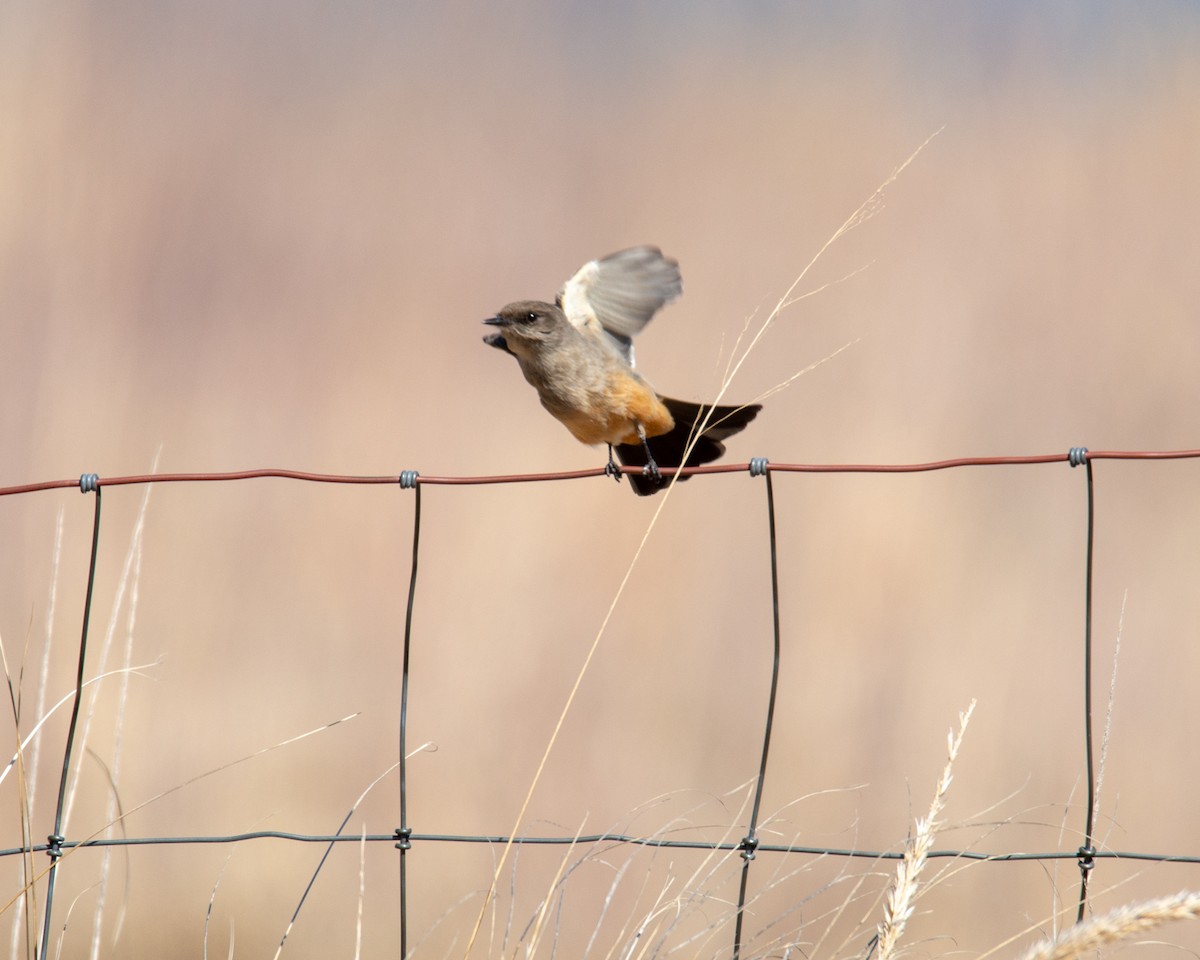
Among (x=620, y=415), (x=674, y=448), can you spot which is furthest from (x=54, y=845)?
(x=674, y=448)

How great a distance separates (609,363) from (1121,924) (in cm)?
224

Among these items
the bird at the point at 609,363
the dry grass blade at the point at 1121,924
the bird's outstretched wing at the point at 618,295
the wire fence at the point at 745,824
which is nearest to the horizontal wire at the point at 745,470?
the wire fence at the point at 745,824

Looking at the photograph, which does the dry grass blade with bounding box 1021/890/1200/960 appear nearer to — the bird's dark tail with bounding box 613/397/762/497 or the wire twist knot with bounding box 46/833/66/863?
the wire twist knot with bounding box 46/833/66/863

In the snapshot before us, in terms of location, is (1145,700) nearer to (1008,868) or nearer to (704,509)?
(1008,868)

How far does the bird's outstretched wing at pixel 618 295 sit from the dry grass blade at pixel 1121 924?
2.32 metres

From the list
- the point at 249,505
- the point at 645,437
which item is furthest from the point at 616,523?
the point at 645,437

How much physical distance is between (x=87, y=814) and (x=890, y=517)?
3.56m

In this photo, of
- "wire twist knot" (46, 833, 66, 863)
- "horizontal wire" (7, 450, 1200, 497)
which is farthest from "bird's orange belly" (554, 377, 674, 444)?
"wire twist knot" (46, 833, 66, 863)

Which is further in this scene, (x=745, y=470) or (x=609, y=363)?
(x=609, y=363)

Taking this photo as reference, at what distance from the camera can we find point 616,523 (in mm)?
6301

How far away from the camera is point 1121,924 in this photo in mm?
1331

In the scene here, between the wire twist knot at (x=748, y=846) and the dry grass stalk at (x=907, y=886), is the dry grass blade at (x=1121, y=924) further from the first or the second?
the wire twist knot at (x=748, y=846)

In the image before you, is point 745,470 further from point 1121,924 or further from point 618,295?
point 618,295

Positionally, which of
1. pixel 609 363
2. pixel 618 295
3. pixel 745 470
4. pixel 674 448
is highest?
pixel 618 295
